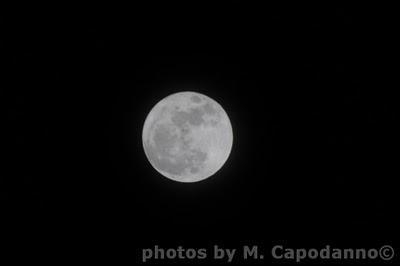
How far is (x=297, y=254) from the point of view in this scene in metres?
6.31

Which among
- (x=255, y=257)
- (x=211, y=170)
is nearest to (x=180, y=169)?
(x=211, y=170)

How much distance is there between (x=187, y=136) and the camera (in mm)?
5230

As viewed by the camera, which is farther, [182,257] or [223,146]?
[182,257]

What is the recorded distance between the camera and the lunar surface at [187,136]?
17.3ft

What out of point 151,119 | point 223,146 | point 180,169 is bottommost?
point 180,169

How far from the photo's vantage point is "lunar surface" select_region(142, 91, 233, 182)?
526 cm

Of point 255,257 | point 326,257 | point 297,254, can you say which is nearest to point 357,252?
point 326,257

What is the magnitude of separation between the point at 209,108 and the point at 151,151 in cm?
119

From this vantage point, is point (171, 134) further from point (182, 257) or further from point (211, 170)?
point (182, 257)

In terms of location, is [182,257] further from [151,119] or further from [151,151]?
[151,119]

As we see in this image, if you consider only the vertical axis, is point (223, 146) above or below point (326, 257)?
above

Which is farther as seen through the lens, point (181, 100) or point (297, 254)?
point (297, 254)

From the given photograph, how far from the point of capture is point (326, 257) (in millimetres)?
6180

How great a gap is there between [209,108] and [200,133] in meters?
0.50
